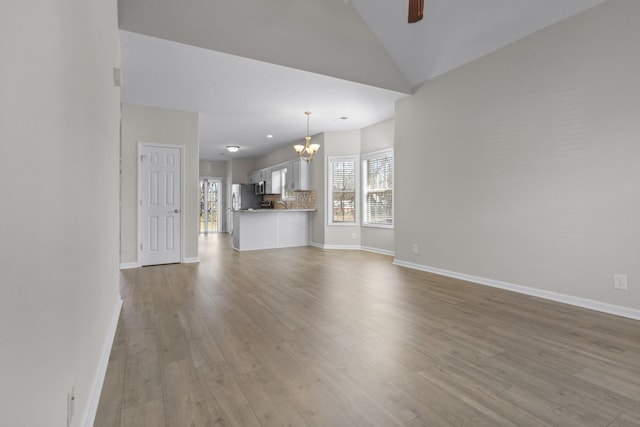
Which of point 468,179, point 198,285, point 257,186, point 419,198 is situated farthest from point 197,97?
point 257,186

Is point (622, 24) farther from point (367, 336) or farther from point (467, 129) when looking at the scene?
point (367, 336)

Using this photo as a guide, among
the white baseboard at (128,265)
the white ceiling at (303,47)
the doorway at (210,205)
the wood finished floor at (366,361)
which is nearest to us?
the wood finished floor at (366,361)

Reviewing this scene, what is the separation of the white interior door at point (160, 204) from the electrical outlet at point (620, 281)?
224 inches

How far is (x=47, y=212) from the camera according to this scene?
0.91 metres

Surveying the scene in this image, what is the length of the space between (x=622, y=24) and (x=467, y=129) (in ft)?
5.41

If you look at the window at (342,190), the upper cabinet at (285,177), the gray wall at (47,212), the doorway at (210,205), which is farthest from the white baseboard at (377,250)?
the doorway at (210,205)

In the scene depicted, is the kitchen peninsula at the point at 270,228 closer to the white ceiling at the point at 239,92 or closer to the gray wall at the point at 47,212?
the white ceiling at the point at 239,92

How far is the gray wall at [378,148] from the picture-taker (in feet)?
21.3

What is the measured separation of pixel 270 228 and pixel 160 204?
8.68ft

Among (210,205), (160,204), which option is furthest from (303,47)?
(210,205)

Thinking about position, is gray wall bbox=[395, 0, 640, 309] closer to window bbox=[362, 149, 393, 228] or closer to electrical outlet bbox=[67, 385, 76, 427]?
window bbox=[362, 149, 393, 228]

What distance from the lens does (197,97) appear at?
502 centimetres

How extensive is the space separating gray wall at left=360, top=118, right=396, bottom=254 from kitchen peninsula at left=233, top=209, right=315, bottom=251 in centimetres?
157

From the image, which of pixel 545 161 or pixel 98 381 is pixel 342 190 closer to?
pixel 545 161
